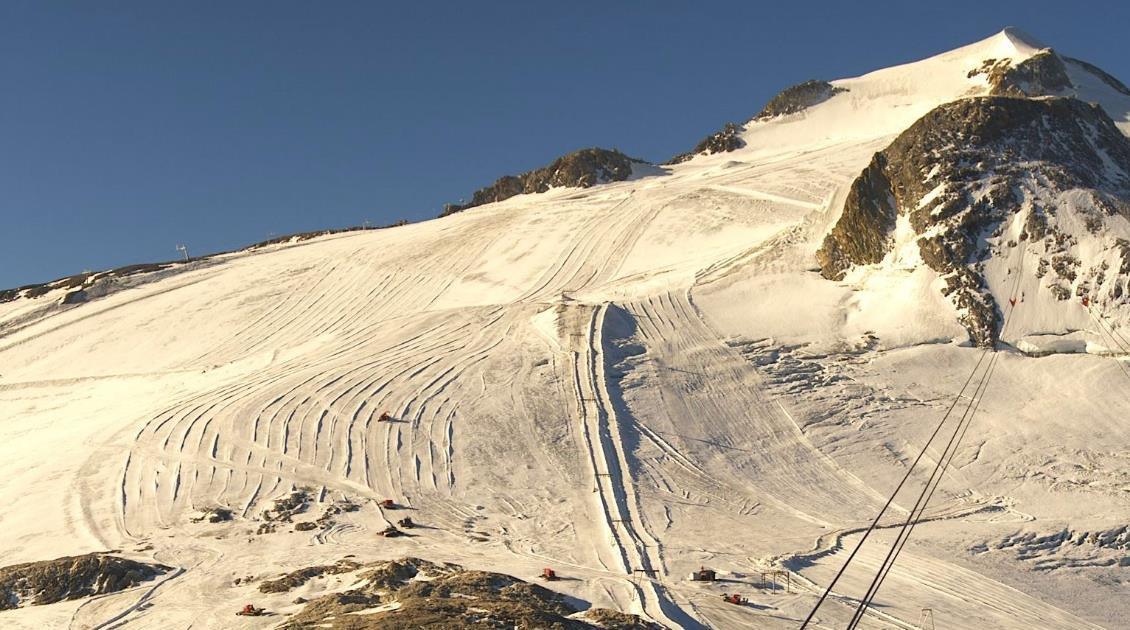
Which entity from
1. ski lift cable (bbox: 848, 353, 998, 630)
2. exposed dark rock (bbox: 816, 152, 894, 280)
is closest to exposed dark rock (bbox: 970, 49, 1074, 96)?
exposed dark rock (bbox: 816, 152, 894, 280)

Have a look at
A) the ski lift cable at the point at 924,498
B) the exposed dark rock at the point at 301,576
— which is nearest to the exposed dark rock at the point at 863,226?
the ski lift cable at the point at 924,498

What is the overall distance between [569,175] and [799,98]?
15.5 metres

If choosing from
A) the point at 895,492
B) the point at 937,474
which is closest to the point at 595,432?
the point at 895,492

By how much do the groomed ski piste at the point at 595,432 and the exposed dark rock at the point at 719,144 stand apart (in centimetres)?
1499

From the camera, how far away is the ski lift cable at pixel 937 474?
Answer: 19.3 meters

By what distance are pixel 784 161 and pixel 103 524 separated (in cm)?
3885

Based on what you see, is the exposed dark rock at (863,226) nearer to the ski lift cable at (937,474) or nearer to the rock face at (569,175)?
the ski lift cable at (937,474)

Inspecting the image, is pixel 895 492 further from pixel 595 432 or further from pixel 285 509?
pixel 285 509

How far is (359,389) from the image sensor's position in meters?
31.0

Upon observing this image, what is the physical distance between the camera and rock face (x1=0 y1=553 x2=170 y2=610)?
18.4m

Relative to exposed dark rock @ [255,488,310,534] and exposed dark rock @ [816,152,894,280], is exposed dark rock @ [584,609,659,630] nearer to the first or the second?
exposed dark rock @ [255,488,310,534]

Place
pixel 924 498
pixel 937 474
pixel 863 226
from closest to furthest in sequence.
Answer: pixel 924 498 < pixel 937 474 < pixel 863 226

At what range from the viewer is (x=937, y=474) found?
2617 cm

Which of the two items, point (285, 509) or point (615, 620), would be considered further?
point (285, 509)
